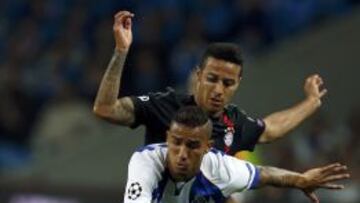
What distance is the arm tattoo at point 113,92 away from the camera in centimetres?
823

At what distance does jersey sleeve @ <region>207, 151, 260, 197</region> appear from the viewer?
828 cm

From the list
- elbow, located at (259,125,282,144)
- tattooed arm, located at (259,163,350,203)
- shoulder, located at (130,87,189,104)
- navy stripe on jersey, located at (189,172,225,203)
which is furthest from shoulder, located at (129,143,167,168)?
elbow, located at (259,125,282,144)

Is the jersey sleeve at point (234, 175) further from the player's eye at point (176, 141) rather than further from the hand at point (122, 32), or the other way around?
the hand at point (122, 32)

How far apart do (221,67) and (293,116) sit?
109 cm

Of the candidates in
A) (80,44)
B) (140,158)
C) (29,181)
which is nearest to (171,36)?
(80,44)

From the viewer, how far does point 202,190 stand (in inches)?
327

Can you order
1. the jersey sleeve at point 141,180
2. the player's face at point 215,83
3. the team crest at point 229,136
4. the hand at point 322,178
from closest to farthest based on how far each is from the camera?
the jersey sleeve at point 141,180
the hand at point 322,178
the player's face at point 215,83
the team crest at point 229,136

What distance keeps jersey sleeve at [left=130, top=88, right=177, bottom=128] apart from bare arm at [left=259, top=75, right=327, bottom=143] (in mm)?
887

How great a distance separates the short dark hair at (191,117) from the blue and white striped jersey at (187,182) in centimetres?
25

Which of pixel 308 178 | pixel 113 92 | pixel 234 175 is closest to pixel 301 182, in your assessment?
pixel 308 178

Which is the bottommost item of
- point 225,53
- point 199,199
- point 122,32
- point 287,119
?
point 199,199

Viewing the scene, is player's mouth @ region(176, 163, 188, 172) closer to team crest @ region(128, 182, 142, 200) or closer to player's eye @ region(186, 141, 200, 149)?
player's eye @ region(186, 141, 200, 149)

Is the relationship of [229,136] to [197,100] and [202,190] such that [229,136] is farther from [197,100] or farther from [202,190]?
[202,190]

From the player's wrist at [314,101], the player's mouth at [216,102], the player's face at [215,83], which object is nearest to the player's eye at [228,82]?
the player's face at [215,83]
